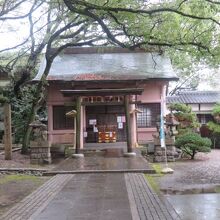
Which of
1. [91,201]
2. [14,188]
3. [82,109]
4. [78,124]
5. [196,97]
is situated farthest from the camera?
[196,97]

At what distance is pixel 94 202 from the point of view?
898 centimetres

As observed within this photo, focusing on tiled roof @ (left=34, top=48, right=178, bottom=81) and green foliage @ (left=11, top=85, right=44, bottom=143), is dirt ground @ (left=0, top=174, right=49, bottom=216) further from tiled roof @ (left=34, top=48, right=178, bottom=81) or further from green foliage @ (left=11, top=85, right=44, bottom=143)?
green foliage @ (left=11, top=85, right=44, bottom=143)

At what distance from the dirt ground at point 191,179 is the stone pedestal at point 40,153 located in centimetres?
599

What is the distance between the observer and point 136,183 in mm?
11703

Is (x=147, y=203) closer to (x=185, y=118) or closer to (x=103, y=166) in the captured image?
(x=103, y=166)

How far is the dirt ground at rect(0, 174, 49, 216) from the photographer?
9586 millimetres

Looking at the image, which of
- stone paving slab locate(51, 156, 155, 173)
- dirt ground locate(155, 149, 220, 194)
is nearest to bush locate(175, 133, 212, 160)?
dirt ground locate(155, 149, 220, 194)

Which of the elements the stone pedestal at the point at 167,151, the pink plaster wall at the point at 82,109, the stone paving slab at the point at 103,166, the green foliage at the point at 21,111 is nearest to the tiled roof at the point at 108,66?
the pink plaster wall at the point at 82,109

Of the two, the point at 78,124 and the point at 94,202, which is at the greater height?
the point at 78,124

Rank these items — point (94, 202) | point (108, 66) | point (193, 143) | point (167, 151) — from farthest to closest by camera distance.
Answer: point (108, 66) → point (193, 143) → point (167, 151) → point (94, 202)

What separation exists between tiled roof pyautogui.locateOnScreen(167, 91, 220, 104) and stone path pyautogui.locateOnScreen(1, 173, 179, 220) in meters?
26.5

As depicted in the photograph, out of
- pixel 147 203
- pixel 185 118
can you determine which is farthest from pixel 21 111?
pixel 147 203

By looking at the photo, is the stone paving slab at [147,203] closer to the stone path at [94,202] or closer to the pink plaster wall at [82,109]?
the stone path at [94,202]

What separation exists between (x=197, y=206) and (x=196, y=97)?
30.8 metres
